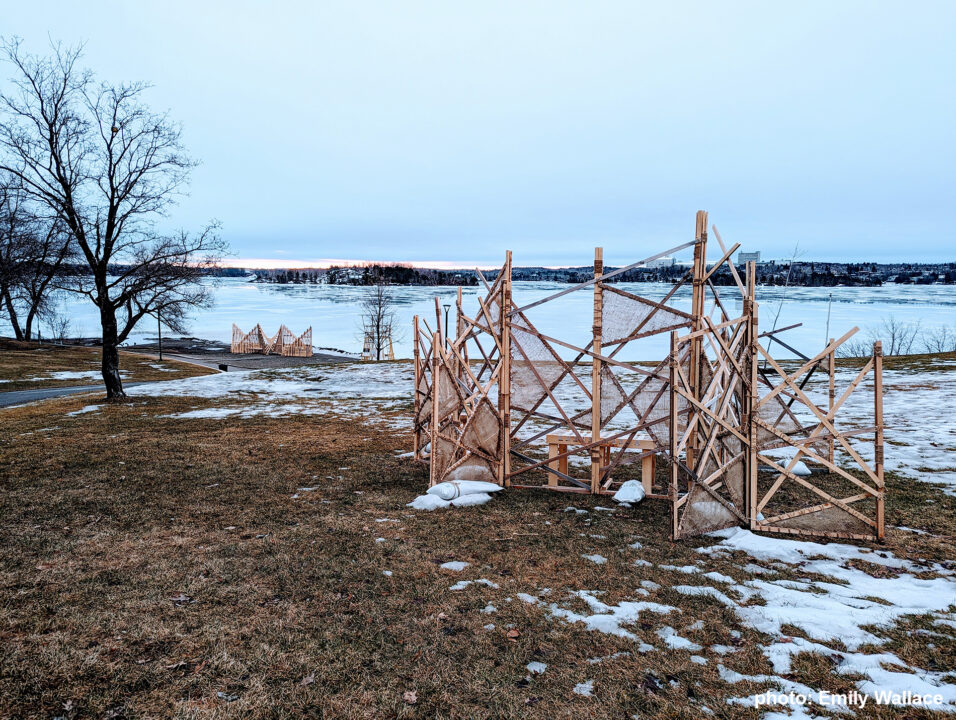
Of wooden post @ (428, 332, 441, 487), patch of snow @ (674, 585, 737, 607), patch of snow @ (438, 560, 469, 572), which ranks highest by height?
wooden post @ (428, 332, 441, 487)

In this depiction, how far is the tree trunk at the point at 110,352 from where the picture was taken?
17.2 meters

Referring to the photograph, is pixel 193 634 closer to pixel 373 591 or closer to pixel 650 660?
pixel 373 591

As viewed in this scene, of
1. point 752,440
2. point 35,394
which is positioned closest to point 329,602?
point 752,440

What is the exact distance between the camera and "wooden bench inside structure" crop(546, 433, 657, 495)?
8.59 meters

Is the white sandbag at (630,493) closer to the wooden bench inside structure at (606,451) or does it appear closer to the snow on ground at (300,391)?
the wooden bench inside structure at (606,451)

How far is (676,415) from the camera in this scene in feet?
23.7

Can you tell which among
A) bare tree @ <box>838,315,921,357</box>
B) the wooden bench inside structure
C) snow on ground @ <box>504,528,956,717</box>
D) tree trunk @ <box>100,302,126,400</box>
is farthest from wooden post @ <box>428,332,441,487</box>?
bare tree @ <box>838,315,921,357</box>

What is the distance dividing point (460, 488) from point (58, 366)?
33581 mm

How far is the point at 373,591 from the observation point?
5422 millimetres

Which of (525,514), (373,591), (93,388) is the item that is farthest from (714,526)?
(93,388)

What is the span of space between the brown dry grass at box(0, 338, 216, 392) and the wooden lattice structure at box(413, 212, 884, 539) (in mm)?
24540

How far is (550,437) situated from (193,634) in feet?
19.7

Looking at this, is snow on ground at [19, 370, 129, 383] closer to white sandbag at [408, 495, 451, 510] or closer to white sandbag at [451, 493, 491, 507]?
white sandbag at [408, 495, 451, 510]

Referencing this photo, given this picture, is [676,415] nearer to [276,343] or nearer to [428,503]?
[428,503]
